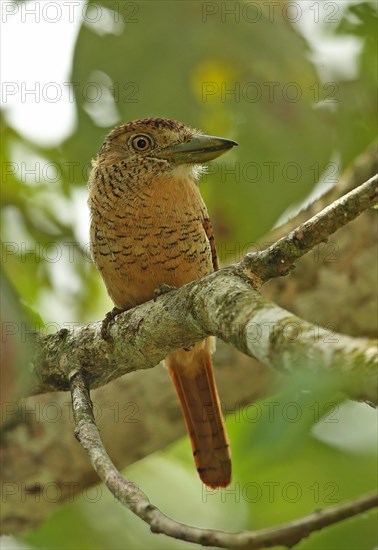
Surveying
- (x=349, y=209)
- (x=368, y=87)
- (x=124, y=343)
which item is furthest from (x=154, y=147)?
(x=349, y=209)

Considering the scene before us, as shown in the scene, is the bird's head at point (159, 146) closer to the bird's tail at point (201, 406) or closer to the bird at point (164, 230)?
the bird at point (164, 230)

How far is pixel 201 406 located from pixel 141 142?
4.70 ft

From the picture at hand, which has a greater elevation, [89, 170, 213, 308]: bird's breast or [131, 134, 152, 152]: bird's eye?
[131, 134, 152, 152]: bird's eye

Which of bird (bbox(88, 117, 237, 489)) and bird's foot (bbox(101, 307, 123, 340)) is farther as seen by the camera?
bird (bbox(88, 117, 237, 489))

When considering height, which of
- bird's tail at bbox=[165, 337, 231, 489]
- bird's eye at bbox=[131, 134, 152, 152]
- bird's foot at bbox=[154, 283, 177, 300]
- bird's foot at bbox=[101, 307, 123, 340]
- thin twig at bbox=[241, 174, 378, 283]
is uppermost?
thin twig at bbox=[241, 174, 378, 283]

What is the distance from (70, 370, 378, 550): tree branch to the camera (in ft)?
5.35

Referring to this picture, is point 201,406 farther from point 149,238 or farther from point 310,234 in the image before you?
point 310,234

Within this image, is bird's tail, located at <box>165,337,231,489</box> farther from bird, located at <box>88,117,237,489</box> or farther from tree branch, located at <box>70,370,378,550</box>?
tree branch, located at <box>70,370,378,550</box>

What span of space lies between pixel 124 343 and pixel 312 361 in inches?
64.1

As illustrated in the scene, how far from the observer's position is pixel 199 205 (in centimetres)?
414

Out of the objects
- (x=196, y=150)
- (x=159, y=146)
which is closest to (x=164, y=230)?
(x=196, y=150)

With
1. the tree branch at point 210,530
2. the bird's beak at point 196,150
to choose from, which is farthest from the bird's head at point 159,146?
the tree branch at point 210,530

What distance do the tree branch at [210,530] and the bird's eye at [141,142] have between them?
6.61 ft

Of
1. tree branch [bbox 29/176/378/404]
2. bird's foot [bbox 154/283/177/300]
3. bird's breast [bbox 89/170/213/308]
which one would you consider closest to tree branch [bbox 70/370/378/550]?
tree branch [bbox 29/176/378/404]
